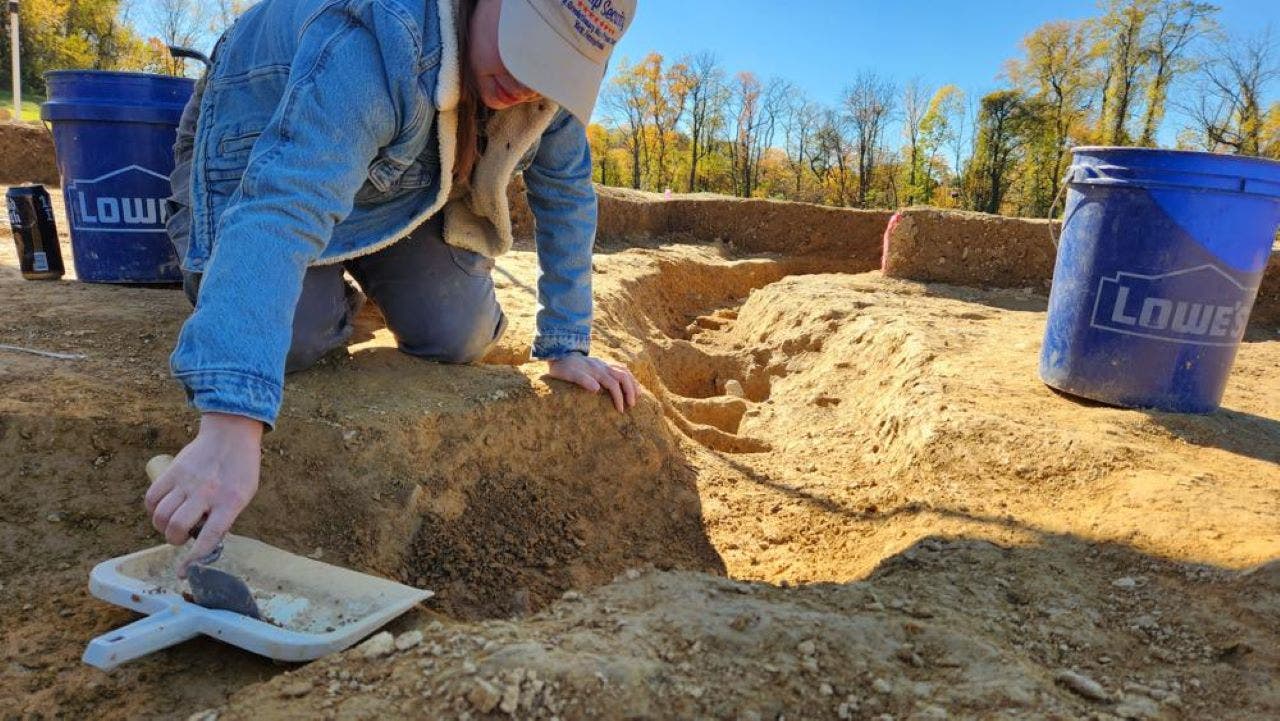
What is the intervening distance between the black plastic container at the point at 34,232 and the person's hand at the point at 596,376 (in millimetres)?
2524

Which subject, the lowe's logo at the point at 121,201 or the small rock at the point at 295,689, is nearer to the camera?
the small rock at the point at 295,689

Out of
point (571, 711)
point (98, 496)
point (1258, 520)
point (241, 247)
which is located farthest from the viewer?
point (1258, 520)

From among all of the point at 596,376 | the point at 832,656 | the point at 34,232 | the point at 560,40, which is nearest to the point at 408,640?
the point at 832,656

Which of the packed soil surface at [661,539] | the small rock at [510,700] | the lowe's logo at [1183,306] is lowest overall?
the packed soil surface at [661,539]

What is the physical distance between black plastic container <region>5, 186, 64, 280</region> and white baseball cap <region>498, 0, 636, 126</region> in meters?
2.93

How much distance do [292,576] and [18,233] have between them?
2921mm

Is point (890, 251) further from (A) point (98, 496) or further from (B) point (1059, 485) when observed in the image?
(A) point (98, 496)

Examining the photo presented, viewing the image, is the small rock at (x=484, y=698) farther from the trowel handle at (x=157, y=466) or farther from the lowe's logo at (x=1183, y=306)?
the lowe's logo at (x=1183, y=306)

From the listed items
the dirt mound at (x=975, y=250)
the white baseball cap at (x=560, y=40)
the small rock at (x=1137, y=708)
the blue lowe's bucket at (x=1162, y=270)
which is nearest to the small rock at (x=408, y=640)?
the white baseball cap at (x=560, y=40)

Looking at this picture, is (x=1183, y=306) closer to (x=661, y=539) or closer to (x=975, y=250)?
(x=661, y=539)

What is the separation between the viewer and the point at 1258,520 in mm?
2094

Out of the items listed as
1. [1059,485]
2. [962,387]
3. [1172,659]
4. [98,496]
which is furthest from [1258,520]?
[98,496]

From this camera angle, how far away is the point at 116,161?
10.3 ft

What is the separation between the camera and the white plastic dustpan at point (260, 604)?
1266 mm
